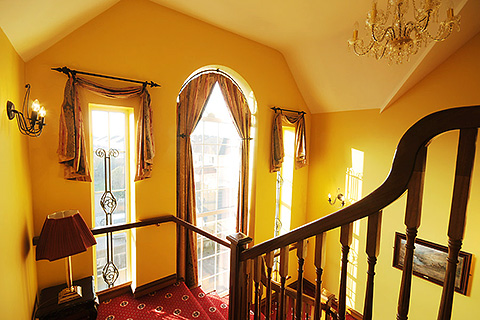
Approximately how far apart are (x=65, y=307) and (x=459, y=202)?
273 cm

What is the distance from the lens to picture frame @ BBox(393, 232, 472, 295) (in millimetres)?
3062

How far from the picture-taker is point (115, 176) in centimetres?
283

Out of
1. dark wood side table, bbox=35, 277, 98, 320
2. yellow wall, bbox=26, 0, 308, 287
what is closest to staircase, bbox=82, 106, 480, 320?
dark wood side table, bbox=35, 277, 98, 320

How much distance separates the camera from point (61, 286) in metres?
2.29

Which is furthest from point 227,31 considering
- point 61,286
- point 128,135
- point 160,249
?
point 61,286

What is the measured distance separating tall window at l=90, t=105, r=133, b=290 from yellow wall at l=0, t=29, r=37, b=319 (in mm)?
675

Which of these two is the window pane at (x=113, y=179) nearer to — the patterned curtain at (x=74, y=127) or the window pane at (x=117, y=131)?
the window pane at (x=117, y=131)

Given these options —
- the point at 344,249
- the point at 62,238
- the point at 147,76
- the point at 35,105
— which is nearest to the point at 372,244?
the point at 344,249

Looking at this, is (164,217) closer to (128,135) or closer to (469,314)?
(128,135)

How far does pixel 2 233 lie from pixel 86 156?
1125 millimetres

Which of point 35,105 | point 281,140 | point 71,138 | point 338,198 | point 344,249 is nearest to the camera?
point 344,249

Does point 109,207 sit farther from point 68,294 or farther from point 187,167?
point 187,167

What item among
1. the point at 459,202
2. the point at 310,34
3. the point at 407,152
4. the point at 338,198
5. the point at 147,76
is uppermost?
the point at 310,34

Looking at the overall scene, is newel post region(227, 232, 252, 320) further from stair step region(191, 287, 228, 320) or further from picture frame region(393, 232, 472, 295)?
picture frame region(393, 232, 472, 295)
